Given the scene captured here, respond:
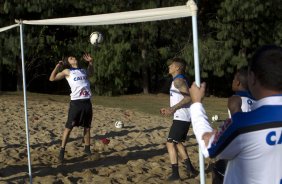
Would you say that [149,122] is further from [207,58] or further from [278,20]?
[278,20]

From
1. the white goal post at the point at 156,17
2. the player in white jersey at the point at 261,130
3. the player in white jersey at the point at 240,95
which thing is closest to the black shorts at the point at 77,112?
the white goal post at the point at 156,17

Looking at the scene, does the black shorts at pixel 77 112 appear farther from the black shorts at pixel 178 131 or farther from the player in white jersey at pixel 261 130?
the player in white jersey at pixel 261 130

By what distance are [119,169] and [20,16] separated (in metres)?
17.4

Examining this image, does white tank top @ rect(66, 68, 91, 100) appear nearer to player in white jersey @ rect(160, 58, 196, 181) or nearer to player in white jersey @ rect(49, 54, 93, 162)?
player in white jersey @ rect(49, 54, 93, 162)

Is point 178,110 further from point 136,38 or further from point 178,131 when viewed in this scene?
point 136,38

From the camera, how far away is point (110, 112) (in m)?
16.0

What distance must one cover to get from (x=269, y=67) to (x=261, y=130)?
29 centimetres

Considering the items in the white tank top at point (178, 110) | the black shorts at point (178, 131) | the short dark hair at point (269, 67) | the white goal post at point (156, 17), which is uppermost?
the white goal post at point (156, 17)

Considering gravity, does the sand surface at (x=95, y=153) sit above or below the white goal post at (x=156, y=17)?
below

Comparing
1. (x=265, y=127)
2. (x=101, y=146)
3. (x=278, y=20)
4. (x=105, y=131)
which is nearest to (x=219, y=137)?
(x=265, y=127)

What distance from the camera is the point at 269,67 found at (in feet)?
7.33

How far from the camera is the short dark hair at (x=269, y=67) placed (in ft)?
7.32

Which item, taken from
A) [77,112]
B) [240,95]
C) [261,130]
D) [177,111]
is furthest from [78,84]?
[261,130]

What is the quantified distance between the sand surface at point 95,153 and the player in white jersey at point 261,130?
4809 millimetres
